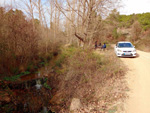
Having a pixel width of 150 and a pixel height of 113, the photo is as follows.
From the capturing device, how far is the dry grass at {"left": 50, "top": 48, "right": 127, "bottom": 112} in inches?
210

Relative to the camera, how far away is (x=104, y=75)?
7363 mm

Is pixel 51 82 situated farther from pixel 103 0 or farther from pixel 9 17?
pixel 103 0

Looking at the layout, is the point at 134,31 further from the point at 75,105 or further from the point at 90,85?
the point at 75,105

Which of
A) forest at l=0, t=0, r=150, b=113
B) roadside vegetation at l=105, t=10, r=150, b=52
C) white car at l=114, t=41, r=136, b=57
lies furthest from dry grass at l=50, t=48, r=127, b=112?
roadside vegetation at l=105, t=10, r=150, b=52

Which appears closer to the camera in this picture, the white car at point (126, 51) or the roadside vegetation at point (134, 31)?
the white car at point (126, 51)

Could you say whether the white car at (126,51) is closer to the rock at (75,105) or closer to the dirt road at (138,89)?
the dirt road at (138,89)

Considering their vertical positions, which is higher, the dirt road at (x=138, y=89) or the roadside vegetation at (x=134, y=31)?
the roadside vegetation at (x=134, y=31)

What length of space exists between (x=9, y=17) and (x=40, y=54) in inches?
219

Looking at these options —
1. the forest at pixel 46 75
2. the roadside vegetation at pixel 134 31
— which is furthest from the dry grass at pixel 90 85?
the roadside vegetation at pixel 134 31

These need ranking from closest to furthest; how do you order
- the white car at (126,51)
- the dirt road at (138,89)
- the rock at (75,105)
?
the dirt road at (138,89) → the rock at (75,105) → the white car at (126,51)

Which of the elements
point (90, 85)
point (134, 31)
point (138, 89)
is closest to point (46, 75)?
point (90, 85)

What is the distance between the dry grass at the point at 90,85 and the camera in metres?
5.35

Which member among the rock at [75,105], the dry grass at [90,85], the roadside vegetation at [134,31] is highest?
the roadside vegetation at [134,31]

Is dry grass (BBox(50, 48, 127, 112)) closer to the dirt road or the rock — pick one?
the rock
